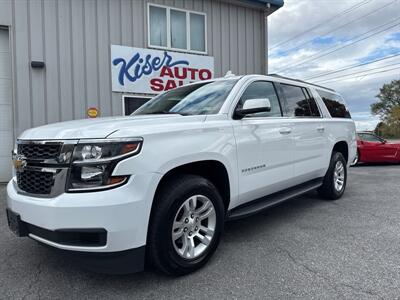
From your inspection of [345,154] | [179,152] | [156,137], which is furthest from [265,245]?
[345,154]

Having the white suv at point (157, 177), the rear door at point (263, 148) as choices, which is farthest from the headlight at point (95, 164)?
the rear door at point (263, 148)

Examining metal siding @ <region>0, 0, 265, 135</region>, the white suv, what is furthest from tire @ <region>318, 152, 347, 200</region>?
metal siding @ <region>0, 0, 265, 135</region>

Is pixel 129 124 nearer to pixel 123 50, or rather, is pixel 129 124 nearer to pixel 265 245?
pixel 265 245

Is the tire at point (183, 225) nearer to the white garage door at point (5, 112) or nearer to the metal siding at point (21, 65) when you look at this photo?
the metal siding at point (21, 65)

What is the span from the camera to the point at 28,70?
7461 millimetres

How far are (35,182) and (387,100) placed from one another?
2862 inches

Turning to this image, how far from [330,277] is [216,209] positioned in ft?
3.68

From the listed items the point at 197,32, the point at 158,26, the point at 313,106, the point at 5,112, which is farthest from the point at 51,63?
the point at 313,106

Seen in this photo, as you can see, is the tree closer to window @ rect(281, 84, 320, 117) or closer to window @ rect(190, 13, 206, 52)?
window @ rect(190, 13, 206, 52)

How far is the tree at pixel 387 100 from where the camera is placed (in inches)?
2461

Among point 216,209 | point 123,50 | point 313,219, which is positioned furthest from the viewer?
point 123,50

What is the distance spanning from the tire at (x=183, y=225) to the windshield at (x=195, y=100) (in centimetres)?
83

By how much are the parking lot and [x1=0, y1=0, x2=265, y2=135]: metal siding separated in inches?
160

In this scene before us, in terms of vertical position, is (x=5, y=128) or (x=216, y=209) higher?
(x=5, y=128)
